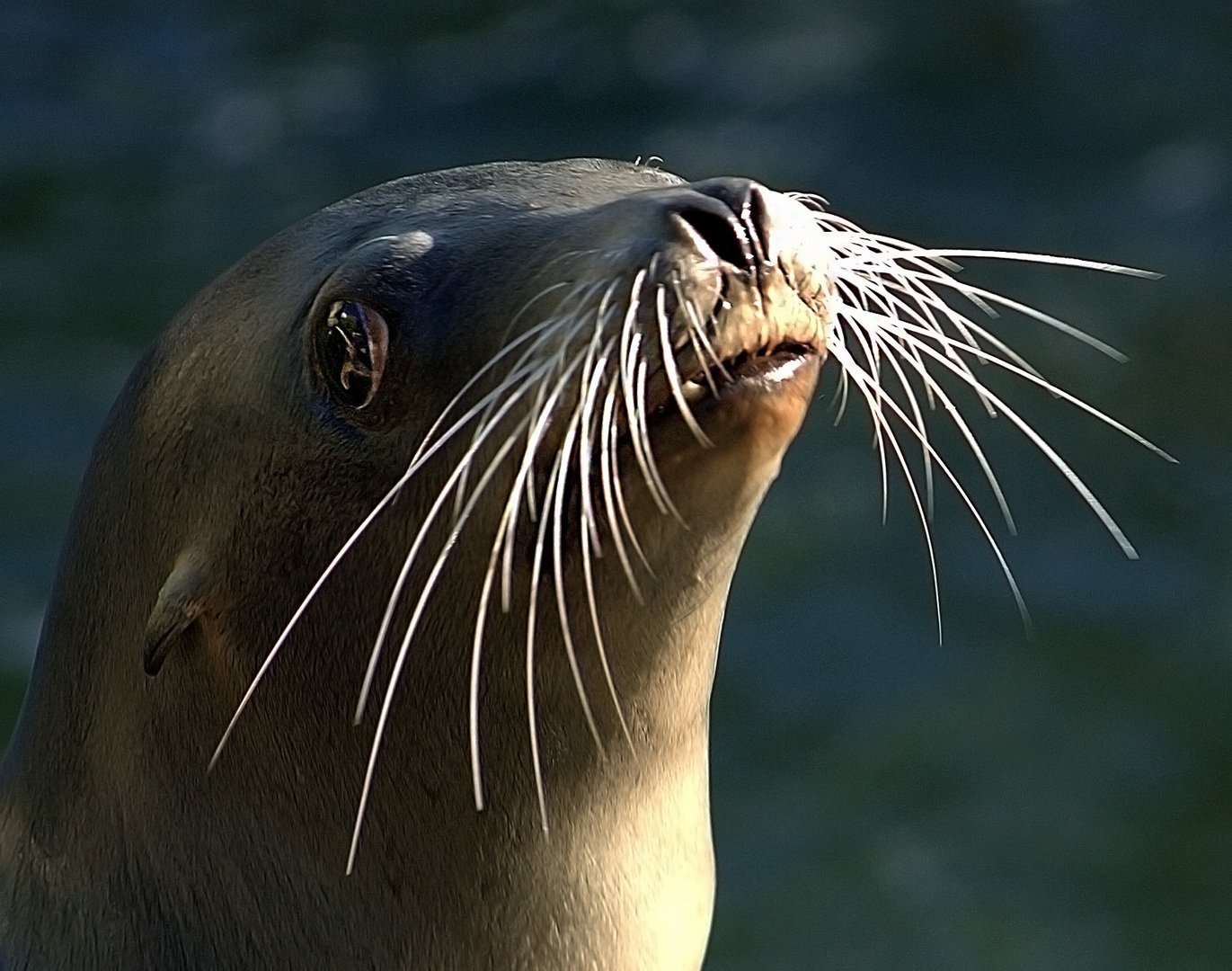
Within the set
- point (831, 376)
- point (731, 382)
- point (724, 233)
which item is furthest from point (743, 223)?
point (831, 376)

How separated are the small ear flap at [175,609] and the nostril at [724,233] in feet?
2.42

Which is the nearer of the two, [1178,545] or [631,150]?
[1178,545]

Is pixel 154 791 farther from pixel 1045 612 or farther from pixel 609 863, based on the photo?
pixel 1045 612

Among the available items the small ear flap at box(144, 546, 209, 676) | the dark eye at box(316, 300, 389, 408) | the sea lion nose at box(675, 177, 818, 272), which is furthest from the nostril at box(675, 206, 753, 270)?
the small ear flap at box(144, 546, 209, 676)

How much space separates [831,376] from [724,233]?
5.06 metres

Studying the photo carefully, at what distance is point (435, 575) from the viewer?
2.25 meters

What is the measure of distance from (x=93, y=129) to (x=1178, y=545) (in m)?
4.64

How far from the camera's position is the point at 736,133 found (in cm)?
855

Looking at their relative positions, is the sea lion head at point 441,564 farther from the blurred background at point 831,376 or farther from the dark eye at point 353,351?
the blurred background at point 831,376

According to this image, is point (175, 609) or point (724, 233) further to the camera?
point (175, 609)

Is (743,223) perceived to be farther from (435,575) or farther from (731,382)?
(435,575)

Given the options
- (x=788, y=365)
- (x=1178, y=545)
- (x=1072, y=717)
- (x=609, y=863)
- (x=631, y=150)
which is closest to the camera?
(x=788, y=365)

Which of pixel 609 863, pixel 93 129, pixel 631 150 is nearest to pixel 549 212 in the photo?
pixel 609 863

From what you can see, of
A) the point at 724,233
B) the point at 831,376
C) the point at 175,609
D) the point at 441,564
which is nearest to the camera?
the point at 724,233
